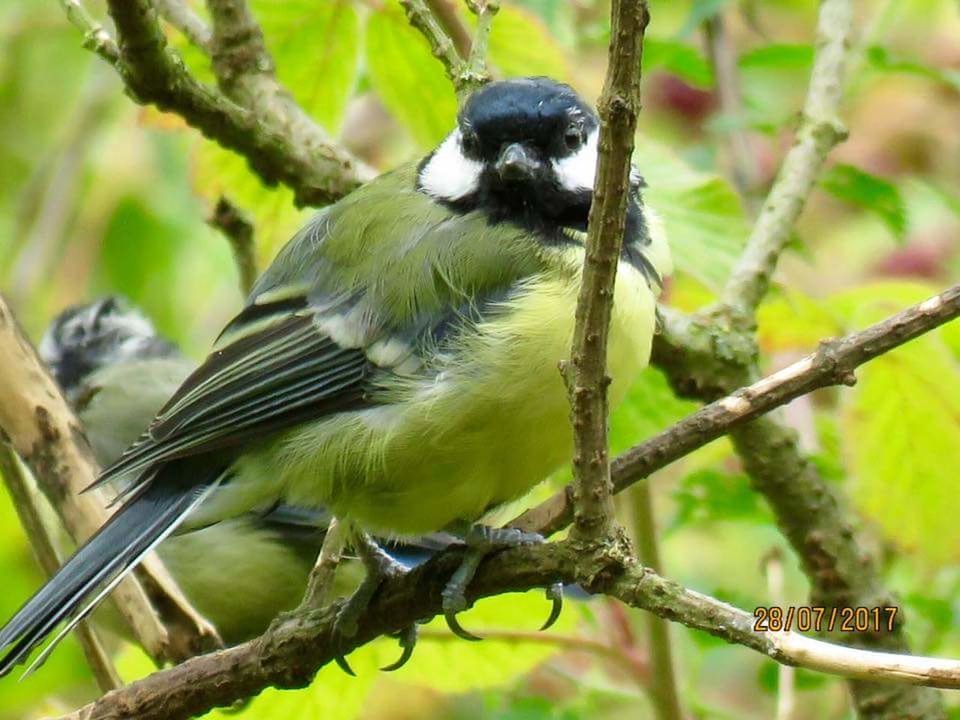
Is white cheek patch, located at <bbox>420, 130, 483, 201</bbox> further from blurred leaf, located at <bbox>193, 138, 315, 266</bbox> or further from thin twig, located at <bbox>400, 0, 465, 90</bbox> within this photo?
blurred leaf, located at <bbox>193, 138, 315, 266</bbox>

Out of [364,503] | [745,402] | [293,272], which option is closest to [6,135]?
[293,272]

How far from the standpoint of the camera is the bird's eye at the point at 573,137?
2.02 m

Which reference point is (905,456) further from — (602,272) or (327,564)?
(602,272)

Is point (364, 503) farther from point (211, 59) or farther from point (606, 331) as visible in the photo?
point (211, 59)

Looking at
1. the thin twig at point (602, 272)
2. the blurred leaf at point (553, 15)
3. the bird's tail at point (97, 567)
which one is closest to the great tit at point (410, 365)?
the bird's tail at point (97, 567)

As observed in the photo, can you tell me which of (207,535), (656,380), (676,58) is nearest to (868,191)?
(676,58)

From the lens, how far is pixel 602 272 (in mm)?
1323

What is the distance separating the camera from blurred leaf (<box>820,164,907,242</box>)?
2328mm

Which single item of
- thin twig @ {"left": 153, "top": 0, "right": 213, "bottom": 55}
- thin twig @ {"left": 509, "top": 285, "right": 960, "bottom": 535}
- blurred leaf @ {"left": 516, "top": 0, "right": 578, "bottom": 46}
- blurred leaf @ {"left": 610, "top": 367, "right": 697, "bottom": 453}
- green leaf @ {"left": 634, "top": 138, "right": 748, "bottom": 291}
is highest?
blurred leaf @ {"left": 516, "top": 0, "right": 578, "bottom": 46}

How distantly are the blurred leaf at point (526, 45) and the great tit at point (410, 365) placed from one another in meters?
0.17

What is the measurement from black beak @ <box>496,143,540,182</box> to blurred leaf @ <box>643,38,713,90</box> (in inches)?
13.7

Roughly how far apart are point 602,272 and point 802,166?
1.03m

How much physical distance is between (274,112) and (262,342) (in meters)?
0.43

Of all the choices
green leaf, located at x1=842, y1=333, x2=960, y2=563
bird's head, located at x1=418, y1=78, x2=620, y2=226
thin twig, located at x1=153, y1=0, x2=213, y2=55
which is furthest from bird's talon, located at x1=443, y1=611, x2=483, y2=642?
thin twig, located at x1=153, y1=0, x2=213, y2=55
